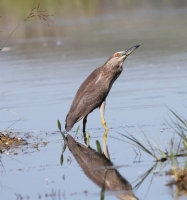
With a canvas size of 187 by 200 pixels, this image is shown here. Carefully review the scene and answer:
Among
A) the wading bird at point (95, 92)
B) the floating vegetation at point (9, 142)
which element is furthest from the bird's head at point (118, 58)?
the floating vegetation at point (9, 142)

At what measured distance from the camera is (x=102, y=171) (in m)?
8.05

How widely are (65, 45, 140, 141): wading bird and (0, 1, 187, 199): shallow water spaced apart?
1.00 feet

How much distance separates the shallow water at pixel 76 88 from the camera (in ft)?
25.8

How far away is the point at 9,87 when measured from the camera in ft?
52.6

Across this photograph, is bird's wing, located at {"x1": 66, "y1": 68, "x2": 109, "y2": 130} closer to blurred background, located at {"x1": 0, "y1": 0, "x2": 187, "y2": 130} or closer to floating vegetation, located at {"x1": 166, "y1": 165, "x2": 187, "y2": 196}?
blurred background, located at {"x1": 0, "y1": 0, "x2": 187, "y2": 130}

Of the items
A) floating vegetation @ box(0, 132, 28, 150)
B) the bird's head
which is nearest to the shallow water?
floating vegetation @ box(0, 132, 28, 150)

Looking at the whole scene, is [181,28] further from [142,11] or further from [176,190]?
[176,190]

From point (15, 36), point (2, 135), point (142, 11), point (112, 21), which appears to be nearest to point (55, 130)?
point (2, 135)

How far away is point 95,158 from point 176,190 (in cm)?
209

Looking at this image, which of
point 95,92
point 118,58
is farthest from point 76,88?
point 95,92

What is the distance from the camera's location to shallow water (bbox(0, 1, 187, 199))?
25.8ft

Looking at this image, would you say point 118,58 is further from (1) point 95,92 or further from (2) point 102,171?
(2) point 102,171

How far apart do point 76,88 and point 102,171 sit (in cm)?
705

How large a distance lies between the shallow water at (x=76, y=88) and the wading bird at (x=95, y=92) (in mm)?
304
